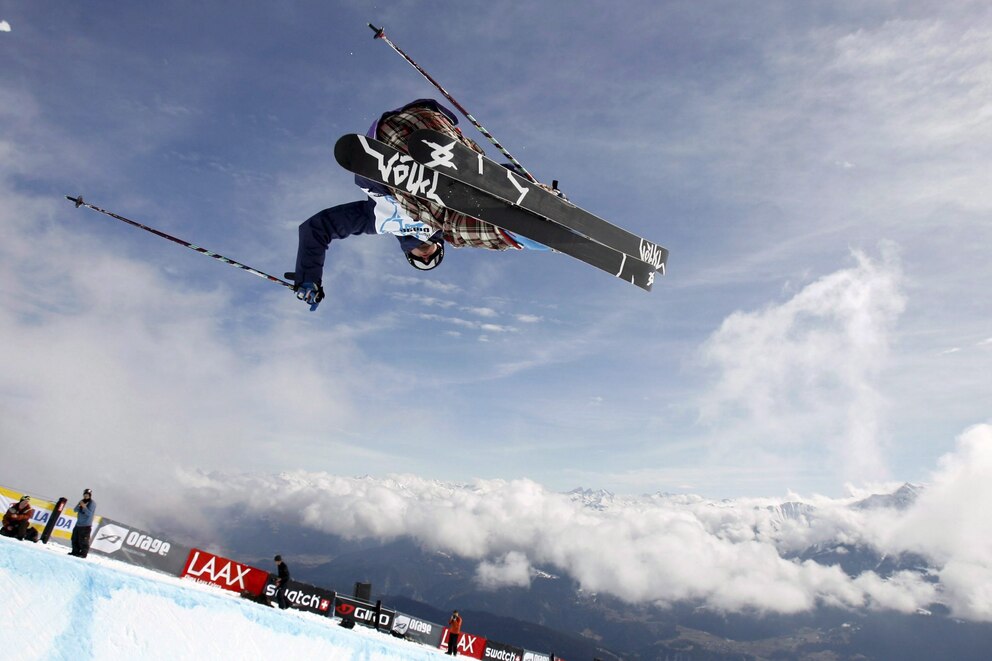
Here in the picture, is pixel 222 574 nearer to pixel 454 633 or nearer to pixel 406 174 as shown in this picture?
pixel 454 633

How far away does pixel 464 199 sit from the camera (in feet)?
17.6

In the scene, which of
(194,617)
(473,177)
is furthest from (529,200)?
(194,617)

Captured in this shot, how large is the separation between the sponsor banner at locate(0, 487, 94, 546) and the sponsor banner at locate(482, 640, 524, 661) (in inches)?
722

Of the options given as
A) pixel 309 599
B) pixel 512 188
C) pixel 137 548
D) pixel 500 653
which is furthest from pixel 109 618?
pixel 500 653

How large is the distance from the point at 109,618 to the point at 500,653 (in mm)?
22711

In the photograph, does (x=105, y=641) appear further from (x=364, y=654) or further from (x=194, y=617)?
(x=364, y=654)

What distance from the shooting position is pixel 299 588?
20.2 m

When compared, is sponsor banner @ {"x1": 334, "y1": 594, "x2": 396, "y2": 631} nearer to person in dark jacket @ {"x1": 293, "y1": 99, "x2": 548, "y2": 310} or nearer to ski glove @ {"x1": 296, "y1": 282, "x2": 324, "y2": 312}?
ski glove @ {"x1": 296, "y1": 282, "x2": 324, "y2": 312}

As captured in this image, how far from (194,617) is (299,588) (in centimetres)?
1190

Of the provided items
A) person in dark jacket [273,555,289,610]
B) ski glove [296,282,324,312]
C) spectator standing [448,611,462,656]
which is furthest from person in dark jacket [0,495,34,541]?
spectator standing [448,611,462,656]

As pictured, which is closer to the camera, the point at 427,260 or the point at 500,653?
the point at 427,260

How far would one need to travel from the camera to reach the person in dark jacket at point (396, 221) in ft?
17.6

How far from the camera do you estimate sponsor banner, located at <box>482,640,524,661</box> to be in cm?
2600

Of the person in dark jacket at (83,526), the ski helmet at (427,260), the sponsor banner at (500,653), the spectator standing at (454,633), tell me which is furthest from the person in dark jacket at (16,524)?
the sponsor banner at (500,653)
